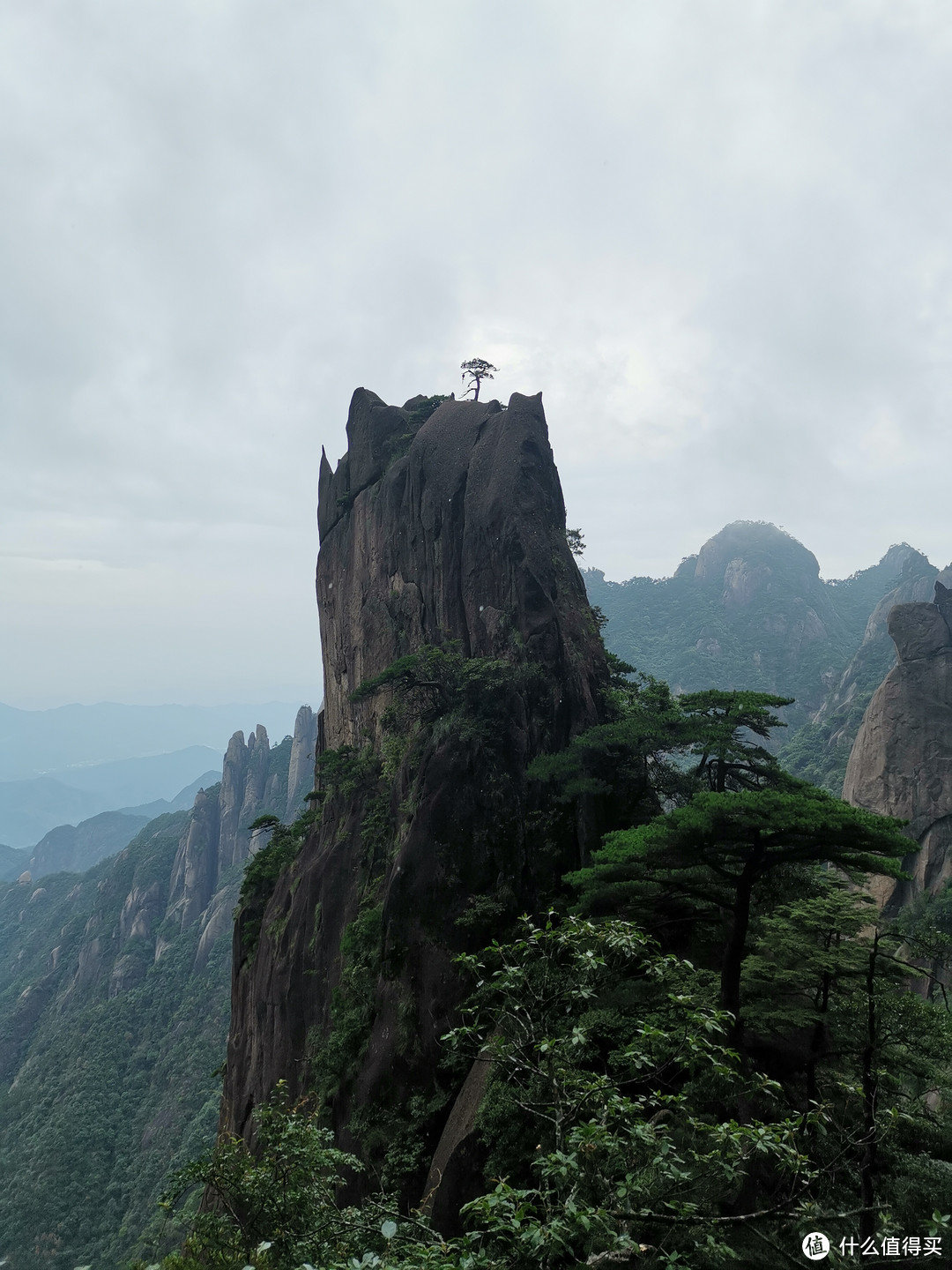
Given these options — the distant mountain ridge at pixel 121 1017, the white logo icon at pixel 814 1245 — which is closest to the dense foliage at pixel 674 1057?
the white logo icon at pixel 814 1245

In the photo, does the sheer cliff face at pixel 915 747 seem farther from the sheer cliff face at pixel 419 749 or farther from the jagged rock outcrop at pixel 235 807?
the jagged rock outcrop at pixel 235 807

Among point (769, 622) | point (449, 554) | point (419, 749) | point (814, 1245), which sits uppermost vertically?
point (769, 622)

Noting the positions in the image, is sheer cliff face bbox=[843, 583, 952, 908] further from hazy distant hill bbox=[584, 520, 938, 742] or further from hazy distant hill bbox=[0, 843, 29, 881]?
hazy distant hill bbox=[0, 843, 29, 881]

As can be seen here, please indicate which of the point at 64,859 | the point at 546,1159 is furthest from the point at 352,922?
the point at 64,859

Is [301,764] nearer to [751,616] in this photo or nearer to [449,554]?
[449,554]

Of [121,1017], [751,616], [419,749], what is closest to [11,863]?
[121,1017]

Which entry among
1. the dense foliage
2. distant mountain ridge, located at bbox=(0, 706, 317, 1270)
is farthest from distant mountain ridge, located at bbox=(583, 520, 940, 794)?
the dense foliage
